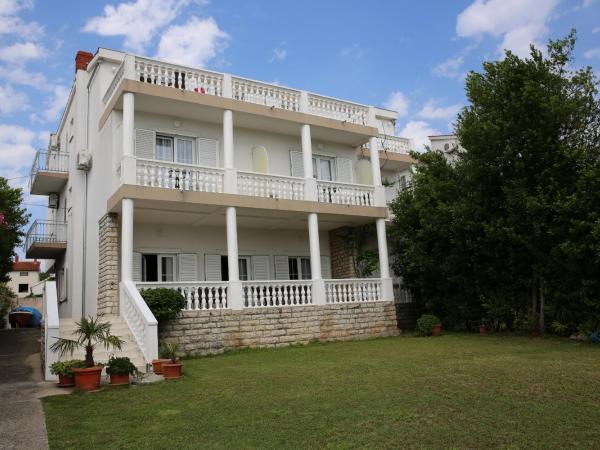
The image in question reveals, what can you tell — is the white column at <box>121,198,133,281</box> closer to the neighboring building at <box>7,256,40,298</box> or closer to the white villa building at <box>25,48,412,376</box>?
the white villa building at <box>25,48,412,376</box>

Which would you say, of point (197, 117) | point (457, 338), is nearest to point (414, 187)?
point (457, 338)

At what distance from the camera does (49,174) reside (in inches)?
778

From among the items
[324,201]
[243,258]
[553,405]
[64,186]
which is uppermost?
[64,186]

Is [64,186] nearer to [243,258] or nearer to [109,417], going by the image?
[243,258]

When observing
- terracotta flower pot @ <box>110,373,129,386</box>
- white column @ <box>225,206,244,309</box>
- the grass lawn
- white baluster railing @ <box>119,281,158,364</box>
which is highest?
white column @ <box>225,206,244,309</box>

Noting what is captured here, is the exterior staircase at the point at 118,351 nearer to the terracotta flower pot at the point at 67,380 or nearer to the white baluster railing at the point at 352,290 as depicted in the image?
the terracotta flower pot at the point at 67,380

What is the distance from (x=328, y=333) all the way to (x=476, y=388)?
330 inches

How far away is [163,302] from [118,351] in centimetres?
160

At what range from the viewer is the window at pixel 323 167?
19047mm

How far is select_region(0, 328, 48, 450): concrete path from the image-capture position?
5664 mm

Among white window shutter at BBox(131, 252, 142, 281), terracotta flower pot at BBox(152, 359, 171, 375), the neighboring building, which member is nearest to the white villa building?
white window shutter at BBox(131, 252, 142, 281)

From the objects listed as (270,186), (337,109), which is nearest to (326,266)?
(270,186)

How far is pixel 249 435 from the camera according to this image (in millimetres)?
5453

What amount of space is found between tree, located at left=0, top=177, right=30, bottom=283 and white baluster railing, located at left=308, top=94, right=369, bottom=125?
1081 centimetres
